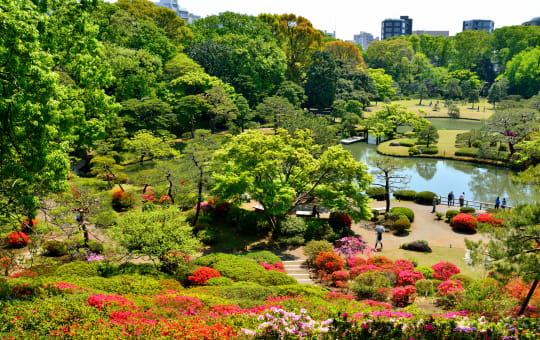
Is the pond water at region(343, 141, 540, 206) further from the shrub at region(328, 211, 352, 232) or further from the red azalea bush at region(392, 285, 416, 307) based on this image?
the red azalea bush at region(392, 285, 416, 307)

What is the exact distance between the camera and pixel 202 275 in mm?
13633

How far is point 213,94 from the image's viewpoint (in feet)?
125

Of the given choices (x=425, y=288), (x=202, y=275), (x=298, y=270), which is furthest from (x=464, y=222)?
(x=202, y=275)

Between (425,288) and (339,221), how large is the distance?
8201 millimetres

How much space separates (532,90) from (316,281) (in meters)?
68.6

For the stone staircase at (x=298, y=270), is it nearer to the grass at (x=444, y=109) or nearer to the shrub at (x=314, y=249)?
the shrub at (x=314, y=249)

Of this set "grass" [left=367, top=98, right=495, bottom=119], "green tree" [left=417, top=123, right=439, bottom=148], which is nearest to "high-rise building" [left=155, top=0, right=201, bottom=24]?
"grass" [left=367, top=98, right=495, bottom=119]

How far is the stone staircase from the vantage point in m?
15.9

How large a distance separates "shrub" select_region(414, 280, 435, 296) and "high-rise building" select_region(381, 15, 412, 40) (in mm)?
155943

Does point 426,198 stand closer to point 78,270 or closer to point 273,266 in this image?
point 273,266

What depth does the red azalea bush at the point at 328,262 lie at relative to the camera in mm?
15500

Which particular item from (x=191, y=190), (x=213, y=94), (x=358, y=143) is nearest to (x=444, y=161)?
(x=358, y=143)

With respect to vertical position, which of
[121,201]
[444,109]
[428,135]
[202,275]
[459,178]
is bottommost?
[202,275]

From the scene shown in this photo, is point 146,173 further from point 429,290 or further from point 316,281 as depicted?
point 429,290
